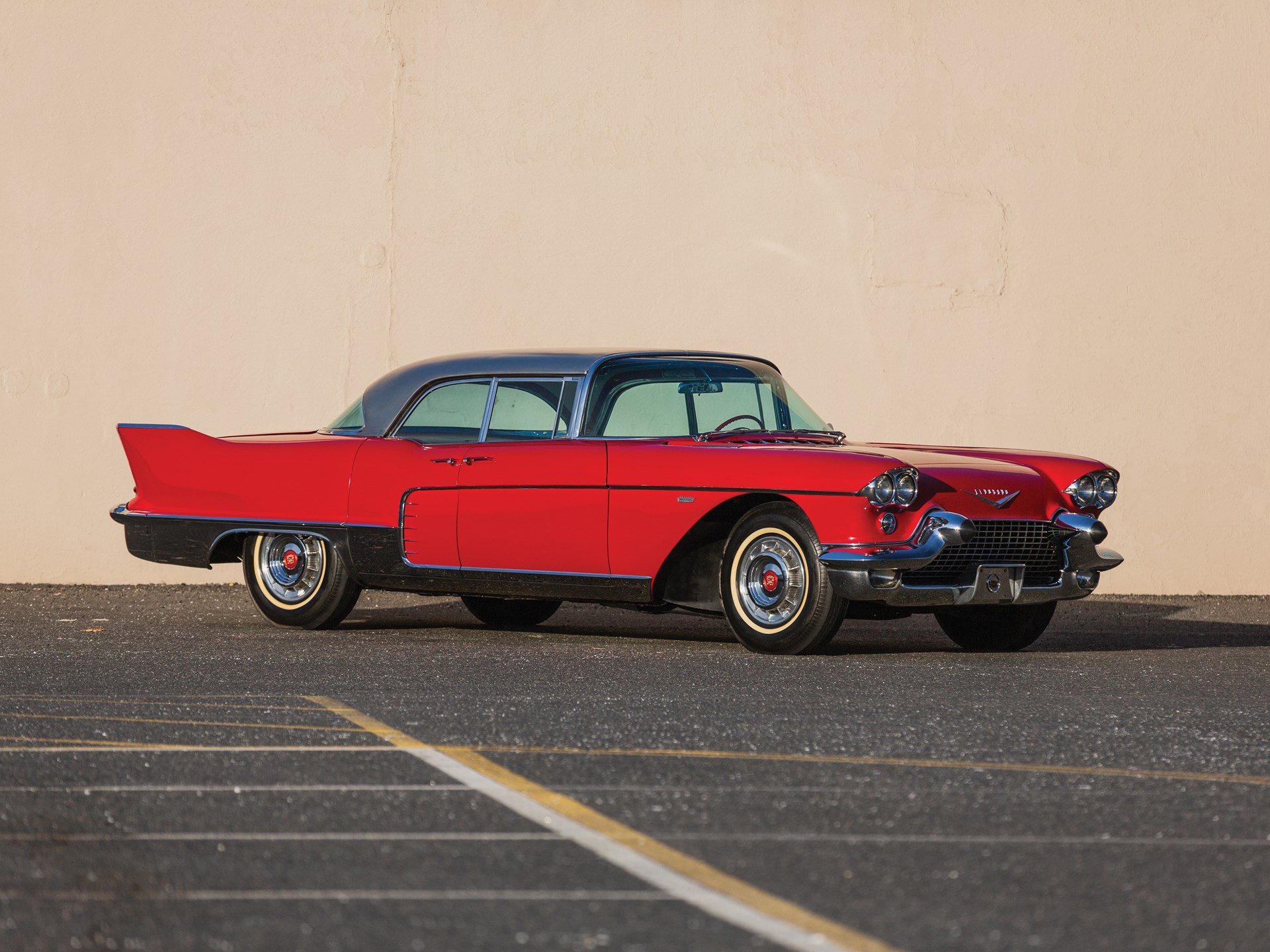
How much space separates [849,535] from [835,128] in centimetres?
534

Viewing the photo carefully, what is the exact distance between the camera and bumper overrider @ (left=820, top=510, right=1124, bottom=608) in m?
7.37

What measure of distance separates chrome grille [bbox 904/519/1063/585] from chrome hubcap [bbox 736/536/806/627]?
0.49 metres

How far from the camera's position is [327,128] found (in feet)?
39.4

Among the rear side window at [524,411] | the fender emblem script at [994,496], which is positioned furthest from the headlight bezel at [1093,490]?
the rear side window at [524,411]

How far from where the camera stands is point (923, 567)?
297 inches

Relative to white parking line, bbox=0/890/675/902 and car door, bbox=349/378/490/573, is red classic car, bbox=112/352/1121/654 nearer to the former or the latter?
car door, bbox=349/378/490/573

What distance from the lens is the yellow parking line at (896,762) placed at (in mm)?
4773

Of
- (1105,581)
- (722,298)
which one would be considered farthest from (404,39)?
(1105,581)

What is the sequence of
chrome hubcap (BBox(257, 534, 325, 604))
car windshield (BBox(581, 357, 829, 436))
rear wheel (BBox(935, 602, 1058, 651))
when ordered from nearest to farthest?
car windshield (BBox(581, 357, 829, 436)) → rear wheel (BBox(935, 602, 1058, 651)) → chrome hubcap (BBox(257, 534, 325, 604))

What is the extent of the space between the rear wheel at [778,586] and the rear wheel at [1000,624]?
3.47 feet

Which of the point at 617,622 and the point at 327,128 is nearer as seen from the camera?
the point at 617,622

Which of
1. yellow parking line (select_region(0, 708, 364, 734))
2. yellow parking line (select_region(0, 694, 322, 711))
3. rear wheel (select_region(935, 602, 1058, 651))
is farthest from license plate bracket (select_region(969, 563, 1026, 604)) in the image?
yellow parking line (select_region(0, 708, 364, 734))

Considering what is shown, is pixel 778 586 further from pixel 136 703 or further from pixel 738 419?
pixel 136 703

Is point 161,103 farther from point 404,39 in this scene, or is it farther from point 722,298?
point 722,298
